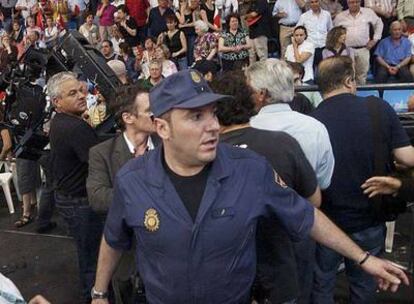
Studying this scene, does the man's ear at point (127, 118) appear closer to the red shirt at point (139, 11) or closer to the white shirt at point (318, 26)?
the white shirt at point (318, 26)

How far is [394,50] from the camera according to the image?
29.3ft

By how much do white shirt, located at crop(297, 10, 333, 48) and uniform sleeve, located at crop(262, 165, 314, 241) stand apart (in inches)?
285

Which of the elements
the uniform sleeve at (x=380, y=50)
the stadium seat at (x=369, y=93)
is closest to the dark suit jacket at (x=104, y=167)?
the stadium seat at (x=369, y=93)

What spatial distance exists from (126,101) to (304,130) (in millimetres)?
1033

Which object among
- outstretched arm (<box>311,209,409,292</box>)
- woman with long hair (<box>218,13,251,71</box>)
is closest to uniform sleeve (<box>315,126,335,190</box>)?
outstretched arm (<box>311,209,409,292</box>)

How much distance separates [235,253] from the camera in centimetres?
224

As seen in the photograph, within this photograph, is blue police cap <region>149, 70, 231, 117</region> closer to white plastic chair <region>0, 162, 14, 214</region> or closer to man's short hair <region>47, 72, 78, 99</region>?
man's short hair <region>47, 72, 78, 99</region>

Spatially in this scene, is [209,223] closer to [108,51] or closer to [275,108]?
[275,108]

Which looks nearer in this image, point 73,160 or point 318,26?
point 73,160

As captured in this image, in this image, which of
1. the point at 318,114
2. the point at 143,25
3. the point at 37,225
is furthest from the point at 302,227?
the point at 143,25

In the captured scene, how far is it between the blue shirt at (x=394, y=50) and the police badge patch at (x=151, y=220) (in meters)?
7.47

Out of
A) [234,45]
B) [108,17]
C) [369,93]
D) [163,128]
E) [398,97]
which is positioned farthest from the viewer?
[108,17]

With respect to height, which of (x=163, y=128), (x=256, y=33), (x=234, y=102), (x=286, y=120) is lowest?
(x=256, y=33)

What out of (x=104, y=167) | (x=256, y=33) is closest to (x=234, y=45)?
(x=256, y=33)
